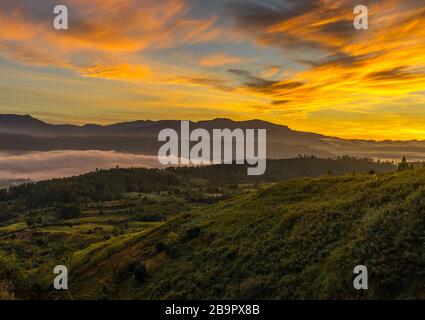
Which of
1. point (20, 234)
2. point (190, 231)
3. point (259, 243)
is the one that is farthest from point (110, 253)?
point (20, 234)

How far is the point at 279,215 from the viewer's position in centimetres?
3662

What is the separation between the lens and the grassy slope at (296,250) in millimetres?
20531

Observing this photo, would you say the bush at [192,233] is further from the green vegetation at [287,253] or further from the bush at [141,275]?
the bush at [141,275]

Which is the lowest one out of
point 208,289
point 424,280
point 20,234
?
point 20,234

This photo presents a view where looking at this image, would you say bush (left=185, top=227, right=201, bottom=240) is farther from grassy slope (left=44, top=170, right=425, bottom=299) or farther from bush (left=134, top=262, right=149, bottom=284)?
bush (left=134, top=262, right=149, bottom=284)

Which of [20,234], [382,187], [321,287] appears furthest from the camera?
[20,234]

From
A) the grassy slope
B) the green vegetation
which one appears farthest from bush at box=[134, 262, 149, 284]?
the grassy slope

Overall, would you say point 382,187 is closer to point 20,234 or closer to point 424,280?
point 424,280

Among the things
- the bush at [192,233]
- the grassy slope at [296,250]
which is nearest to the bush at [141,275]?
the grassy slope at [296,250]

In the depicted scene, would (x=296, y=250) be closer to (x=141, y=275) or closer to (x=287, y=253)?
(x=287, y=253)

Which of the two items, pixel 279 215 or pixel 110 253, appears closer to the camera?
pixel 279 215
